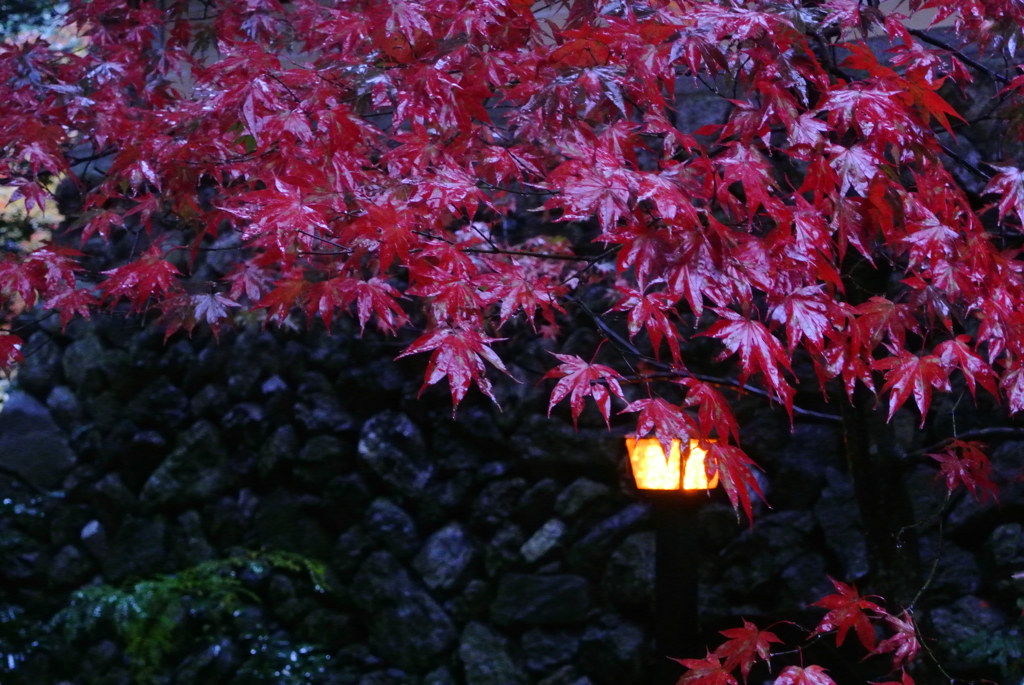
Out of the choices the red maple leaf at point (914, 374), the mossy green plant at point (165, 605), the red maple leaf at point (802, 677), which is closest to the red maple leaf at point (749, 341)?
the red maple leaf at point (914, 374)

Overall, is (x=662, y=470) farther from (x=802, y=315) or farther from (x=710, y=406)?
(x=802, y=315)

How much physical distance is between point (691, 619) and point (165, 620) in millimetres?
3619

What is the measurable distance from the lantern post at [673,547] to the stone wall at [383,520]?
34.1 inches

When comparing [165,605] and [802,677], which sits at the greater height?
[802,677]

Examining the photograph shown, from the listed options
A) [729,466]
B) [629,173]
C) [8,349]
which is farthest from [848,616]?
[8,349]

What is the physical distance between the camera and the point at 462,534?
5555 mm

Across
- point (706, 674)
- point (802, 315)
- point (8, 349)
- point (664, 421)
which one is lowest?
point (706, 674)

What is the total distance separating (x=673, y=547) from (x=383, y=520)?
2378mm

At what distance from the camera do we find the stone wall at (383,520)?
16.0ft

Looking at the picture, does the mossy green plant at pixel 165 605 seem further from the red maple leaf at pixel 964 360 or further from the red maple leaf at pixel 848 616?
the red maple leaf at pixel 964 360

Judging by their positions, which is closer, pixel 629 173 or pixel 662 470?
pixel 629 173

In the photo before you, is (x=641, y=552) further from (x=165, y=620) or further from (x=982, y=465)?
(x=165, y=620)

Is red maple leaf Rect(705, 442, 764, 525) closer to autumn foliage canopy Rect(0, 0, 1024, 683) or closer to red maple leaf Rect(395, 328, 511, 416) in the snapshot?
autumn foliage canopy Rect(0, 0, 1024, 683)

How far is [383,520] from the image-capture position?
5.71 m
